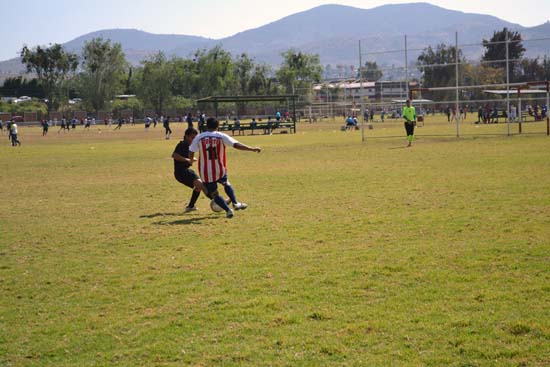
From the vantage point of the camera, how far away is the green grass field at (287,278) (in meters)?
5.70

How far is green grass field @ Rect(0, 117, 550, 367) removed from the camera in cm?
570

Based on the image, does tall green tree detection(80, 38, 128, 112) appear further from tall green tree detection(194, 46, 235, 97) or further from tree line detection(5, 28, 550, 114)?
tall green tree detection(194, 46, 235, 97)

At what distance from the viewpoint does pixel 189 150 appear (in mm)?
13109

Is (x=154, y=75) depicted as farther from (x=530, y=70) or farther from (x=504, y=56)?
(x=530, y=70)

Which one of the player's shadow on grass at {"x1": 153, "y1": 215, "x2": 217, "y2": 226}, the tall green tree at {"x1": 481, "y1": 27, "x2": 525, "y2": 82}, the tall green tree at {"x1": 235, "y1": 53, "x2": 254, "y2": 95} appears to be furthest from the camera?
the tall green tree at {"x1": 235, "y1": 53, "x2": 254, "y2": 95}

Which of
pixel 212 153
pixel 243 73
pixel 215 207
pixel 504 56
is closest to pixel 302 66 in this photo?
pixel 243 73

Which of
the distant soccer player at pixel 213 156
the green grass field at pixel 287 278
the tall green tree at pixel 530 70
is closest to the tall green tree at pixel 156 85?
the tall green tree at pixel 530 70

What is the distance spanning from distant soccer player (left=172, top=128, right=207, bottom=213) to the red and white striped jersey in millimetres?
930

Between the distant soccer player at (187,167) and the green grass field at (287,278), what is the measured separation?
1.65 ft

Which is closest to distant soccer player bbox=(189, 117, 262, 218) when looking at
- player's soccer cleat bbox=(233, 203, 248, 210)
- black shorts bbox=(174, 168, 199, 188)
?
player's soccer cleat bbox=(233, 203, 248, 210)

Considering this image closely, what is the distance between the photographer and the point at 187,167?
1384cm

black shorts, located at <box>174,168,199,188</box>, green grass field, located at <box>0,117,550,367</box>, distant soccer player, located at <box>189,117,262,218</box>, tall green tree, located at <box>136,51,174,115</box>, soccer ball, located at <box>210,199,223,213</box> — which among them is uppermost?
tall green tree, located at <box>136,51,174,115</box>

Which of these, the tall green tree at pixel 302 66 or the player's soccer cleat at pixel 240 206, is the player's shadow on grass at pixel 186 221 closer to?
the player's soccer cleat at pixel 240 206

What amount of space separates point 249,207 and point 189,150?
1617 mm
